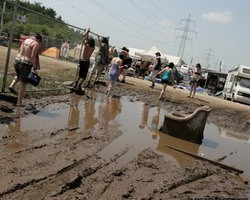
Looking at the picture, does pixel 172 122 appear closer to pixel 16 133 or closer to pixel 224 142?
pixel 224 142

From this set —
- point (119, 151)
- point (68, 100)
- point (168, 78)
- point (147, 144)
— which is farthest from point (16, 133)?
point (168, 78)

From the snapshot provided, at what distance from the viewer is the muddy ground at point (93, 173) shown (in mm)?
5051

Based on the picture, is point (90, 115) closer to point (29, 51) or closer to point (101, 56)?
point (29, 51)

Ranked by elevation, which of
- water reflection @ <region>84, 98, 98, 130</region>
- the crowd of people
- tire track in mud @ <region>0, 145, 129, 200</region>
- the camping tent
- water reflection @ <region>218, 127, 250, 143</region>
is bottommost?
water reflection @ <region>218, 127, 250, 143</region>

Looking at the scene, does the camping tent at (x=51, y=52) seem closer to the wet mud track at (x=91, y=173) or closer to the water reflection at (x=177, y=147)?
the water reflection at (x=177, y=147)

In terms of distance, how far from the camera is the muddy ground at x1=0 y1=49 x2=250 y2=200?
5.05m

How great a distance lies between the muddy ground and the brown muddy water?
19 cm

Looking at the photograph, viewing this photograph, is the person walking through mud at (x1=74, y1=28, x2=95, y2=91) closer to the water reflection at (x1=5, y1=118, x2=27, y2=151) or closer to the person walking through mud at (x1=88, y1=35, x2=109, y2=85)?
the person walking through mud at (x1=88, y1=35, x2=109, y2=85)

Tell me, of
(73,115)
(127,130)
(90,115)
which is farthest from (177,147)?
(73,115)

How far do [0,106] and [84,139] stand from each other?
Answer: 230 centimetres

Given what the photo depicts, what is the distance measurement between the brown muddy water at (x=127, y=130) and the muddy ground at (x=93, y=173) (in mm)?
187

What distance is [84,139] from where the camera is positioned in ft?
25.9

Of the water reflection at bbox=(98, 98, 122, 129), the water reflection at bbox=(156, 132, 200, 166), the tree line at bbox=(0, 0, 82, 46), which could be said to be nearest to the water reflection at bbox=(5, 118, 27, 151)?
the water reflection at bbox=(98, 98, 122, 129)

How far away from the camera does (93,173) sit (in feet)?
19.4
